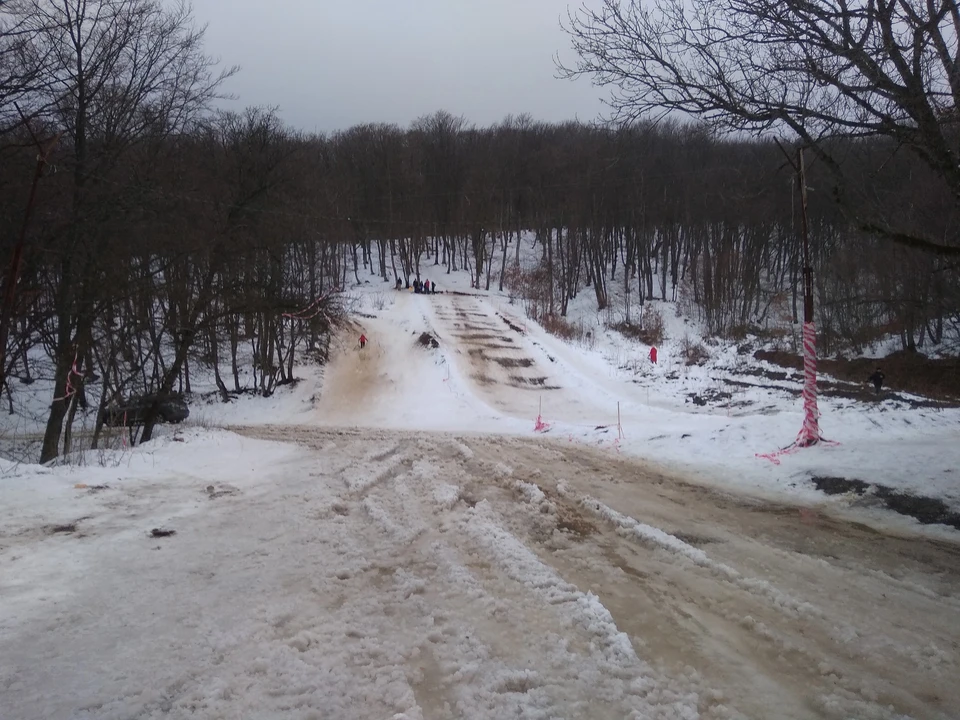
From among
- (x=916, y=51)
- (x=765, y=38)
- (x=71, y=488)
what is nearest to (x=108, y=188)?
(x=71, y=488)

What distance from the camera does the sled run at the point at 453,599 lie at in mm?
3877

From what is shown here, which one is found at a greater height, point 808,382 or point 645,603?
point 808,382

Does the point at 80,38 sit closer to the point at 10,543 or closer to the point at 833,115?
the point at 10,543

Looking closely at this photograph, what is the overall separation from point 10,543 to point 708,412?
1855 centimetres

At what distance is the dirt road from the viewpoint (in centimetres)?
393

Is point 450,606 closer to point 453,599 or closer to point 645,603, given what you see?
point 453,599

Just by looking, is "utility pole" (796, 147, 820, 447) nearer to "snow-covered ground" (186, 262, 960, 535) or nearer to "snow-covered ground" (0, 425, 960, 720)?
"snow-covered ground" (186, 262, 960, 535)

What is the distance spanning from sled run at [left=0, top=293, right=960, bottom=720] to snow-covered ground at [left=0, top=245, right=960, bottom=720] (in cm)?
2

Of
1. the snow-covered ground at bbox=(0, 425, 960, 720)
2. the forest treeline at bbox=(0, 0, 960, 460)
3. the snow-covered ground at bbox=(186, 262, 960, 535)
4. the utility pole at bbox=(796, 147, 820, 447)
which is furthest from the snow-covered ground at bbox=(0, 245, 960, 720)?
the forest treeline at bbox=(0, 0, 960, 460)

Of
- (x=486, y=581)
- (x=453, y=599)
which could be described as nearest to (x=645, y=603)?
(x=486, y=581)

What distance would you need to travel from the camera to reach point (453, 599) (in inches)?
209

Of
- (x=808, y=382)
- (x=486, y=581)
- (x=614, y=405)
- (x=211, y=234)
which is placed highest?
(x=211, y=234)

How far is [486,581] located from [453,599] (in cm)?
51

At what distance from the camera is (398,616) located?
495 cm
